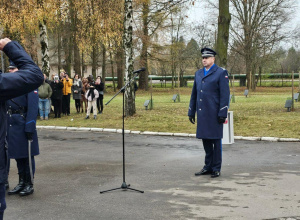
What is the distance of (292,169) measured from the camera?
27.0 feet

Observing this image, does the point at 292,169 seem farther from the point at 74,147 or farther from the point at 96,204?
the point at 74,147

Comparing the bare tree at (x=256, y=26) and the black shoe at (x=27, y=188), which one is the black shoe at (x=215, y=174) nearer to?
the black shoe at (x=27, y=188)

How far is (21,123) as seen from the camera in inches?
263

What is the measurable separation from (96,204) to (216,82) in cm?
309

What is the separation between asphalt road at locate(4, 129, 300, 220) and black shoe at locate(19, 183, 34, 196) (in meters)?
0.08

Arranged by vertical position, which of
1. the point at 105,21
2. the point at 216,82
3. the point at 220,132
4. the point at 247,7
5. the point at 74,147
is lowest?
the point at 74,147

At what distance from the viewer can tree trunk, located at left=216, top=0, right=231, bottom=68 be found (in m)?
15.1

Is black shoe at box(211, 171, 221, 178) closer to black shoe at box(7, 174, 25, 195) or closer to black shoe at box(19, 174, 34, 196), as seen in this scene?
black shoe at box(19, 174, 34, 196)

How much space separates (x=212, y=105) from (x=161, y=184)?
1688 mm

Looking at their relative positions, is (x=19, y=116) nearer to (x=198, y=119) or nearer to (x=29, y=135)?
(x=29, y=135)

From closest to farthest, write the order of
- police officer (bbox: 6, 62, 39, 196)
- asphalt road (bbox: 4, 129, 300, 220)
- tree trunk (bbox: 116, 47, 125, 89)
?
1. asphalt road (bbox: 4, 129, 300, 220)
2. police officer (bbox: 6, 62, 39, 196)
3. tree trunk (bbox: 116, 47, 125, 89)

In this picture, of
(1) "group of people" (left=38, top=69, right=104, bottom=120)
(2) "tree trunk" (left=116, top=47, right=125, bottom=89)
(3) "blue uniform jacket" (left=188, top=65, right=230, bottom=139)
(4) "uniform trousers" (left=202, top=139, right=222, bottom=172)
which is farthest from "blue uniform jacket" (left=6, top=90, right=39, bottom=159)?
(2) "tree trunk" (left=116, top=47, right=125, bottom=89)

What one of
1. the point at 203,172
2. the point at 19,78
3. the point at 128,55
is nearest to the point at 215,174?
the point at 203,172

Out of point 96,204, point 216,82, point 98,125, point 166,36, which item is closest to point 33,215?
point 96,204
